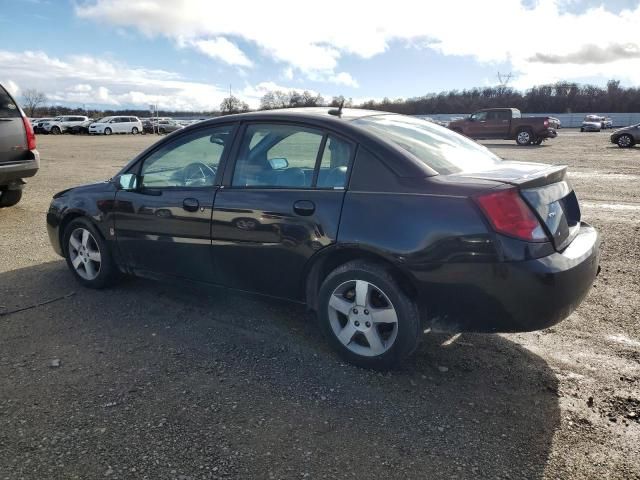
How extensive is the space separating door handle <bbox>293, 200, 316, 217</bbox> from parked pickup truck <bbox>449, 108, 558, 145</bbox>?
24916 millimetres

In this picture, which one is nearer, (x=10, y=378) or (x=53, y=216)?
(x=10, y=378)

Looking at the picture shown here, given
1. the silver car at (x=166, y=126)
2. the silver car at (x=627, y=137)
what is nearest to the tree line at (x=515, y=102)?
the silver car at (x=166, y=126)

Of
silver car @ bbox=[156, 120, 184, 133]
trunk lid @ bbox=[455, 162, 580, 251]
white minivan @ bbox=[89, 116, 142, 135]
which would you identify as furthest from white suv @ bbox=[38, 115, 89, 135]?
trunk lid @ bbox=[455, 162, 580, 251]

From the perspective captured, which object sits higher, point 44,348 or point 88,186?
point 88,186

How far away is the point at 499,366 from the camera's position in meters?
3.35

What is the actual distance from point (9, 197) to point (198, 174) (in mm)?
6403

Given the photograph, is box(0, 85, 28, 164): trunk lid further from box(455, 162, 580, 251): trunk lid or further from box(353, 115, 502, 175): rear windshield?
box(455, 162, 580, 251): trunk lid

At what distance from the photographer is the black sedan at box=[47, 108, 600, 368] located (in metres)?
2.84

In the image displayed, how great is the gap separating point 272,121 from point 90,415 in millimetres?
2223

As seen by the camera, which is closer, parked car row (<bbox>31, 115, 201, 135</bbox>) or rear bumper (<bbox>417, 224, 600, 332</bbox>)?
rear bumper (<bbox>417, 224, 600, 332</bbox>)

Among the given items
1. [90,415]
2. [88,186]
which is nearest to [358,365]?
[90,415]

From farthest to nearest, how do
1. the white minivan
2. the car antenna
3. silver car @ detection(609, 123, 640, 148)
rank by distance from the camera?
1. the white minivan
2. silver car @ detection(609, 123, 640, 148)
3. the car antenna

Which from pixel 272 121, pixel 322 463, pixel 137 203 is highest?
pixel 272 121

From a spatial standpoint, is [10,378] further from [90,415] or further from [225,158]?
[225,158]
